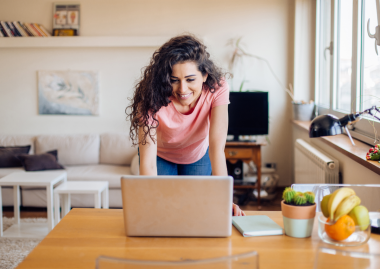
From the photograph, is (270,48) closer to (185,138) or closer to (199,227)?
(185,138)

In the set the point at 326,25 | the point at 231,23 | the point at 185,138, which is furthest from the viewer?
the point at 231,23

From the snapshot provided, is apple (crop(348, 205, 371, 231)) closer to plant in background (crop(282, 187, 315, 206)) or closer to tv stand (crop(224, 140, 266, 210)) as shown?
plant in background (crop(282, 187, 315, 206))

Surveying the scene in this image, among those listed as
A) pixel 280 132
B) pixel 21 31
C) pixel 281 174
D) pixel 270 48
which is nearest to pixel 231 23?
pixel 270 48

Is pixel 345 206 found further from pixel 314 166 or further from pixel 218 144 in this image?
pixel 314 166

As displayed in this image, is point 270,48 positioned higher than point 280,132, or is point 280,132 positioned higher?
point 270,48

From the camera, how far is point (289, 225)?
1065 millimetres

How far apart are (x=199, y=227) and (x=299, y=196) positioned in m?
0.31

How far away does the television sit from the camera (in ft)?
12.1

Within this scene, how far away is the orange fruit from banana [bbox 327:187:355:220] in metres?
0.02

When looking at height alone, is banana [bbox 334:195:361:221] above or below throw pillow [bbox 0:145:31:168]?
above

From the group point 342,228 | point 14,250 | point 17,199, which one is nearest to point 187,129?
point 342,228

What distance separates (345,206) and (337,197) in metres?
0.04

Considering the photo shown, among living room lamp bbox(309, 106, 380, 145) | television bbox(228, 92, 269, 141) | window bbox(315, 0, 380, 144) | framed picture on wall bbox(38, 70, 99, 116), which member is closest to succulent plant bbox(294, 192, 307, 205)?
living room lamp bbox(309, 106, 380, 145)

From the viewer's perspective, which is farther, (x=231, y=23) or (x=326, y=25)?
(x=231, y=23)
